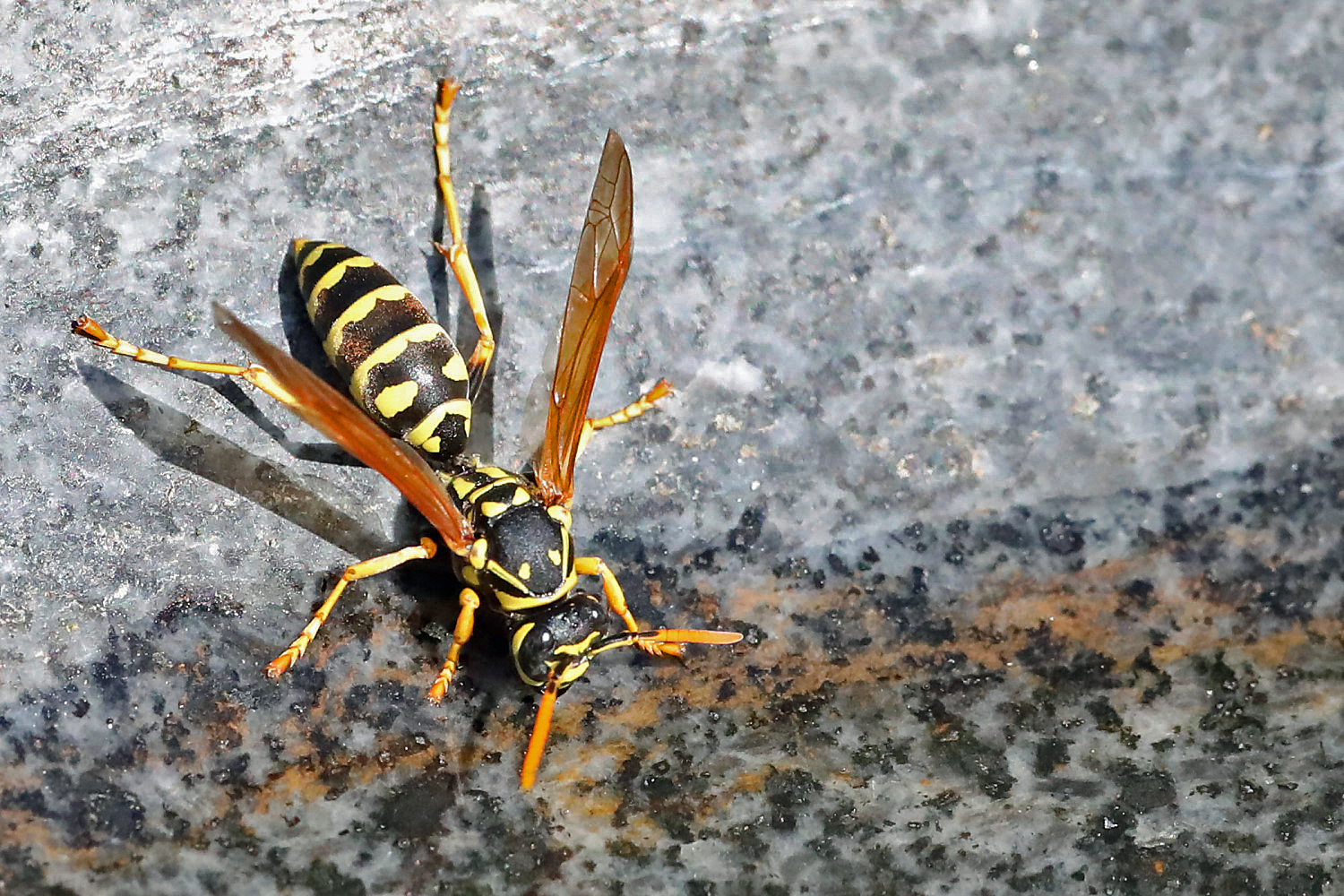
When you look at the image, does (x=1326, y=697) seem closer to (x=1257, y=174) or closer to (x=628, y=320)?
Result: (x=1257, y=174)

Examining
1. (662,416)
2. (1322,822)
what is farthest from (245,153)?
(1322,822)

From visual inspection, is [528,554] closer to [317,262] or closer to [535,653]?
[535,653]

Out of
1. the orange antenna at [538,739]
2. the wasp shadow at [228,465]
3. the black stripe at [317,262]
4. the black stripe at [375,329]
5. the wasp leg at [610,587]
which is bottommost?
the orange antenna at [538,739]

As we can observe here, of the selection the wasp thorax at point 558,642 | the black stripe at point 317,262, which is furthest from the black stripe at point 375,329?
the wasp thorax at point 558,642

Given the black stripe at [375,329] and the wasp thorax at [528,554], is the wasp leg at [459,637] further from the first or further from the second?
the black stripe at [375,329]

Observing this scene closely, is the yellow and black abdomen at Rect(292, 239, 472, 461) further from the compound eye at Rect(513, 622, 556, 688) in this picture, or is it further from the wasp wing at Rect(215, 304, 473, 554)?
the compound eye at Rect(513, 622, 556, 688)
